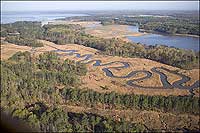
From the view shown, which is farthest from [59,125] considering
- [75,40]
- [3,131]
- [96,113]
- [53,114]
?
[75,40]

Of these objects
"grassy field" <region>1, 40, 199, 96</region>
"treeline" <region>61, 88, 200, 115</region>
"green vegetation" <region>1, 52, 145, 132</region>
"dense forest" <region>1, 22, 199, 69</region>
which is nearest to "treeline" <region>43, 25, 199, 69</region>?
"dense forest" <region>1, 22, 199, 69</region>

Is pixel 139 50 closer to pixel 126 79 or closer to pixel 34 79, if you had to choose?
pixel 126 79

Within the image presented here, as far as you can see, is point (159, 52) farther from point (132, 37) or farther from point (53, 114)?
point (53, 114)

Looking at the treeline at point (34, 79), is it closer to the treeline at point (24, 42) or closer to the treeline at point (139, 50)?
the treeline at point (139, 50)

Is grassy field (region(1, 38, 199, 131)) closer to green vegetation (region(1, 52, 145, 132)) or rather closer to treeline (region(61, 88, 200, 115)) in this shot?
treeline (region(61, 88, 200, 115))

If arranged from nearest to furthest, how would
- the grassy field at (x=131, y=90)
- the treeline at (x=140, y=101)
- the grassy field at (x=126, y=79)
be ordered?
the grassy field at (x=131, y=90), the treeline at (x=140, y=101), the grassy field at (x=126, y=79)

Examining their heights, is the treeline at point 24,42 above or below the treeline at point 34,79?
above

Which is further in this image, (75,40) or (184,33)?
(184,33)

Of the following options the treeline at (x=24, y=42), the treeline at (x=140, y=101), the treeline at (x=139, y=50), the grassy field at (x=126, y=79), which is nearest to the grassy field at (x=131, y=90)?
the grassy field at (x=126, y=79)
